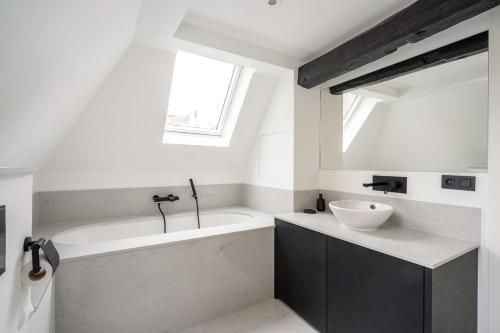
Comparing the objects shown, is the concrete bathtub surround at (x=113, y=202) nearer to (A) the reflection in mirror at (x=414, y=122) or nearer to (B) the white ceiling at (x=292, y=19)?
(A) the reflection in mirror at (x=414, y=122)

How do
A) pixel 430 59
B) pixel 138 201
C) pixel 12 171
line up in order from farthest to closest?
1. pixel 138 201
2. pixel 430 59
3. pixel 12 171

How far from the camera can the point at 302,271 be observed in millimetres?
1733

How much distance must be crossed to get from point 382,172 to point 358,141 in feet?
1.33

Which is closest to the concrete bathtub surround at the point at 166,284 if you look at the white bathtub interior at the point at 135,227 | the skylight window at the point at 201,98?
the white bathtub interior at the point at 135,227

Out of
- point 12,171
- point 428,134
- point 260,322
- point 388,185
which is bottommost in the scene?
point 260,322

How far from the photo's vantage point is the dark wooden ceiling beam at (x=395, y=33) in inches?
46.0

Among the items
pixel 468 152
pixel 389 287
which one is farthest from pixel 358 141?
pixel 389 287

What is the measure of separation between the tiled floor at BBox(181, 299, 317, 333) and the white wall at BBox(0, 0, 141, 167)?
1628mm

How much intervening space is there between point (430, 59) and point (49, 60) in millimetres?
2169

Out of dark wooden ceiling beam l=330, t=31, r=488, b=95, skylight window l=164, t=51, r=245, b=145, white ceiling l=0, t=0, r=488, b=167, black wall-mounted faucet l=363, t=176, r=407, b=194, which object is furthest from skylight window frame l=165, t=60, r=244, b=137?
black wall-mounted faucet l=363, t=176, r=407, b=194

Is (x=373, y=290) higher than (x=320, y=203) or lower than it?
lower

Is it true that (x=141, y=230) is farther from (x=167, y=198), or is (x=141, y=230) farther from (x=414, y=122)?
(x=414, y=122)

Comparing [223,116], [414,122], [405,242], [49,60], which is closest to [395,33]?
[414,122]

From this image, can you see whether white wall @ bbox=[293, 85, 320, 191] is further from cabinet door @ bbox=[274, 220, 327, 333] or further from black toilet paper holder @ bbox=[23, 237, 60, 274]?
black toilet paper holder @ bbox=[23, 237, 60, 274]
